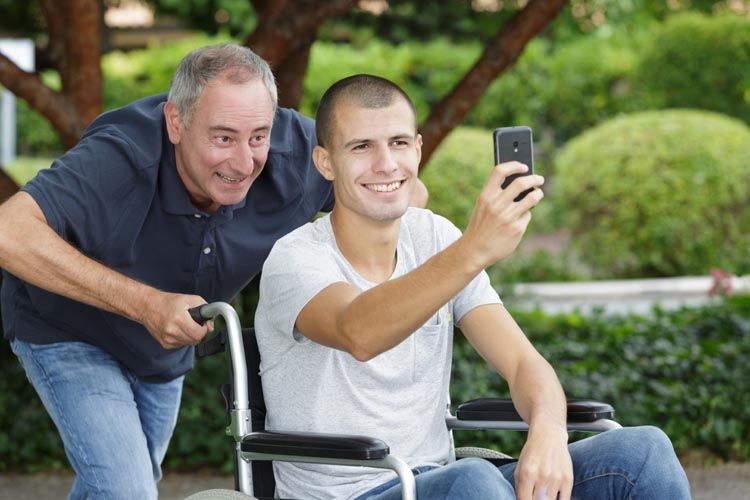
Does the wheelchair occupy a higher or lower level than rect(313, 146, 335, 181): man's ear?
lower

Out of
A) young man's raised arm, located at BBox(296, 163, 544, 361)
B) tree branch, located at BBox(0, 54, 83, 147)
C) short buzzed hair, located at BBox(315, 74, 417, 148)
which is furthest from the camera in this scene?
tree branch, located at BBox(0, 54, 83, 147)

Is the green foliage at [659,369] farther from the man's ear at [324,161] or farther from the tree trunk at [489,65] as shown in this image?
the man's ear at [324,161]

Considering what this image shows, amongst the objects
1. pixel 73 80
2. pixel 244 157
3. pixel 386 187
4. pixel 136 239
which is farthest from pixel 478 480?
pixel 73 80

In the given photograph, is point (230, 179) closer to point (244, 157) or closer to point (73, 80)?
point (244, 157)

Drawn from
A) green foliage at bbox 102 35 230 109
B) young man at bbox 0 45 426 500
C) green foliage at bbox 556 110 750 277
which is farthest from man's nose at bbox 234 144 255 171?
green foliage at bbox 102 35 230 109

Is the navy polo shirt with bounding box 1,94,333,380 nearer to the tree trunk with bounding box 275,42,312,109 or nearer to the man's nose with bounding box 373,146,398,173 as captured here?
the man's nose with bounding box 373,146,398,173

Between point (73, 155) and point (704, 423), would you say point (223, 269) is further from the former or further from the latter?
point (704, 423)

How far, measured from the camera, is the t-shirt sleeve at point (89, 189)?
10.5 feet

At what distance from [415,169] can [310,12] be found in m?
2.62

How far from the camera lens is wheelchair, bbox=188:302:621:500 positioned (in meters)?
2.67

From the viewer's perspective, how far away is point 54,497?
18.4ft

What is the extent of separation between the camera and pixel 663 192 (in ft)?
37.7

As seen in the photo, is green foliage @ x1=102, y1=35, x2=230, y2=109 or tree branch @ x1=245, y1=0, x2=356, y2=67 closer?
tree branch @ x1=245, y1=0, x2=356, y2=67

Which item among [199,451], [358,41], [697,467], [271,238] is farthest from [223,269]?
[358,41]
